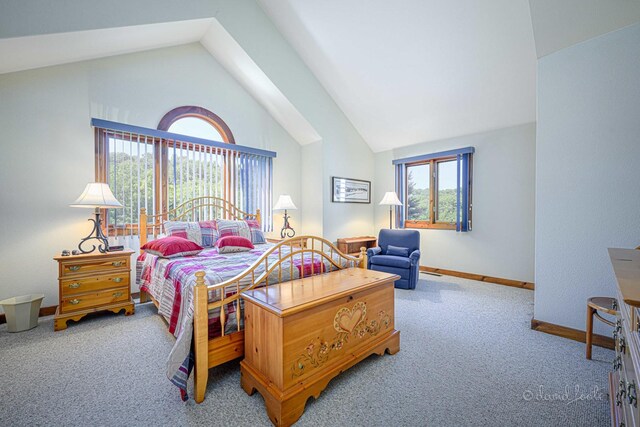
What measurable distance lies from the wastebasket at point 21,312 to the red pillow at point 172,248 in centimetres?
107

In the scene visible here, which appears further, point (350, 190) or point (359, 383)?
point (350, 190)

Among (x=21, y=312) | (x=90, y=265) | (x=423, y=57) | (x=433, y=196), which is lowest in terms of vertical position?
(x=21, y=312)

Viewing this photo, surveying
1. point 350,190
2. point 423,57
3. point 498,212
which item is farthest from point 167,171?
point 498,212

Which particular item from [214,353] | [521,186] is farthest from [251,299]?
[521,186]

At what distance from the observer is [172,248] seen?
2.85 metres

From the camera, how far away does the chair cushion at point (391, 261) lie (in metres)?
3.98

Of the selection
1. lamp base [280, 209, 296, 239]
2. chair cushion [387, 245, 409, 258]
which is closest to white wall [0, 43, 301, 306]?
lamp base [280, 209, 296, 239]

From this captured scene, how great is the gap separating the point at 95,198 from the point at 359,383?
3050 mm

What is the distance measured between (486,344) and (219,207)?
373 centimetres

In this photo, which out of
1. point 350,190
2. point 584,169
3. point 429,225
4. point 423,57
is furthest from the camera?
point 350,190

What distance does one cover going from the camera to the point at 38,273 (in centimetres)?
297

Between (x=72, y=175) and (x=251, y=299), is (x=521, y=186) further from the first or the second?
(x=72, y=175)

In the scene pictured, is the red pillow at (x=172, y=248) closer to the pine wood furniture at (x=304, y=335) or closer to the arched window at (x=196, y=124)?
the pine wood furniture at (x=304, y=335)

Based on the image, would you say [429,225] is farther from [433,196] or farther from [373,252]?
[373,252]
